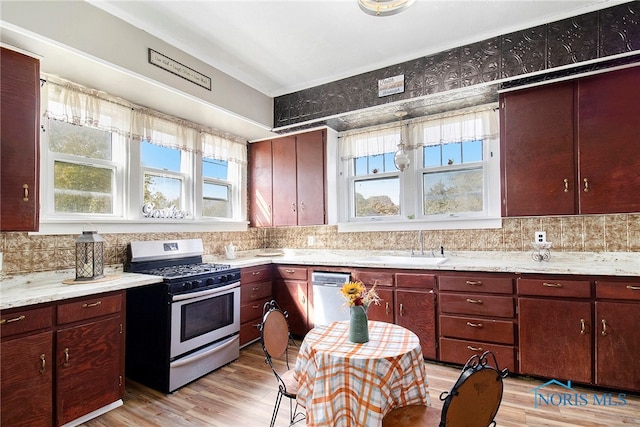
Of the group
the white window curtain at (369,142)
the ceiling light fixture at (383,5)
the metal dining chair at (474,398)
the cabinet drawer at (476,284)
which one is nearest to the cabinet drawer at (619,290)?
the cabinet drawer at (476,284)

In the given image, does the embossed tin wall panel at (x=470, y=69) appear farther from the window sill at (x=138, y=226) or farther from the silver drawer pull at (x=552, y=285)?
the silver drawer pull at (x=552, y=285)

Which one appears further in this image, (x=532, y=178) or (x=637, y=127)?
(x=532, y=178)

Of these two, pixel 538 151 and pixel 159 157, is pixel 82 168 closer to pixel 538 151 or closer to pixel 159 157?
pixel 159 157

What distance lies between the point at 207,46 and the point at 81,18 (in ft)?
3.19

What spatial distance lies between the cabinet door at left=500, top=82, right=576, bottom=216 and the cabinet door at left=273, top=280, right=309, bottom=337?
2224mm

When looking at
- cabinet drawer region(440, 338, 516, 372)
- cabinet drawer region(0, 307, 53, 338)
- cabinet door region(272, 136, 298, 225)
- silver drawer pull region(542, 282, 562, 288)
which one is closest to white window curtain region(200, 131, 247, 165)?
cabinet door region(272, 136, 298, 225)

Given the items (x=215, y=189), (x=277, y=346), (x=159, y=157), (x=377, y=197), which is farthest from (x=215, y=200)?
(x=277, y=346)

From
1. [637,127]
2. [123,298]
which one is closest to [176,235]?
[123,298]

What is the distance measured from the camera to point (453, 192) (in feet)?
11.7

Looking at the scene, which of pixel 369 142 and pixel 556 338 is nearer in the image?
pixel 556 338

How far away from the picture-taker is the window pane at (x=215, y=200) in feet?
13.0

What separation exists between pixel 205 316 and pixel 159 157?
1.76 metres

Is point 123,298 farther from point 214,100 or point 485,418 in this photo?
point 485,418

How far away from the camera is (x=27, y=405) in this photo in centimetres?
188
